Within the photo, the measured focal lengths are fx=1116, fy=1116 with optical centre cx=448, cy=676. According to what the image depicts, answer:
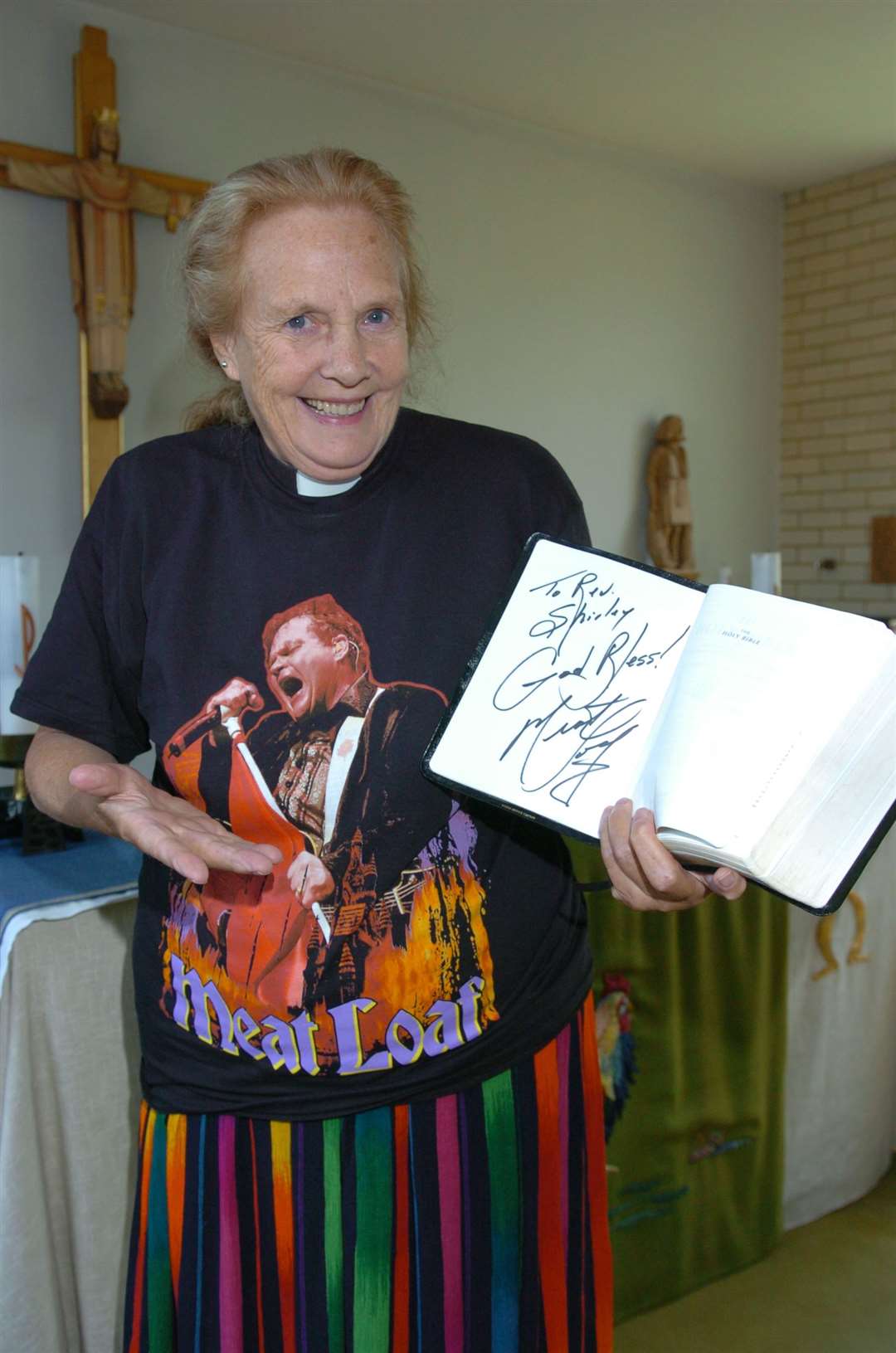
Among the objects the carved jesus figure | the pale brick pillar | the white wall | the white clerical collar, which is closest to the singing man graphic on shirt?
the white clerical collar

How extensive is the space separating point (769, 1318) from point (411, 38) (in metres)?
3.30

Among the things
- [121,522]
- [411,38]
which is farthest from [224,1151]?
[411,38]

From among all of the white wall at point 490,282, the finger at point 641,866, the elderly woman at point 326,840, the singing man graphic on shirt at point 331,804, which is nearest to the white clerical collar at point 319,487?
the elderly woman at point 326,840

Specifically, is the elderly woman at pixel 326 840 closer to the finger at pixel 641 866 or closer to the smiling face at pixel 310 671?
the smiling face at pixel 310 671

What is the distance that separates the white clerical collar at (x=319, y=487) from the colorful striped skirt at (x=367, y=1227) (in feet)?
1.78

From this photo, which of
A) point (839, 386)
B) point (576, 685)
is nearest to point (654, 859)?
point (576, 685)

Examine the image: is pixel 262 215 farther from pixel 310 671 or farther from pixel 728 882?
pixel 728 882

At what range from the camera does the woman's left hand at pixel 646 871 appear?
78cm

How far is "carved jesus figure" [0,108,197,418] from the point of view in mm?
2775

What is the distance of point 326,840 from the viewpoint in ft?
3.11

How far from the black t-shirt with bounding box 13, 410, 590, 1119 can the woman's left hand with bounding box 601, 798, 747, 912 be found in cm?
17

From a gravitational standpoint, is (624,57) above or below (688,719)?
above

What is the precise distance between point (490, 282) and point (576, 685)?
3296mm

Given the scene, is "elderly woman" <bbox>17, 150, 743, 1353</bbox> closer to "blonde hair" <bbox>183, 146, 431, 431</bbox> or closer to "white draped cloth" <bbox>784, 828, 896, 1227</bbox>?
"blonde hair" <bbox>183, 146, 431, 431</bbox>
